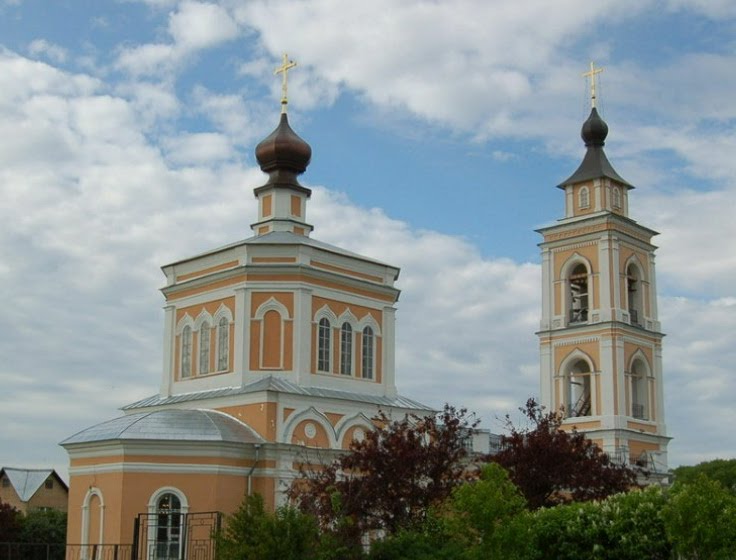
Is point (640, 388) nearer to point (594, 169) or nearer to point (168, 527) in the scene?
point (594, 169)

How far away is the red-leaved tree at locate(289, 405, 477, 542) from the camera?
72.4 ft

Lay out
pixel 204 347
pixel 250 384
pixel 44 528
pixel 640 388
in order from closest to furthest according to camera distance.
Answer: pixel 250 384
pixel 204 347
pixel 640 388
pixel 44 528

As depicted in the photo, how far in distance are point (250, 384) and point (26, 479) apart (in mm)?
30575

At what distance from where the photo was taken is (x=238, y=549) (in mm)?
16609

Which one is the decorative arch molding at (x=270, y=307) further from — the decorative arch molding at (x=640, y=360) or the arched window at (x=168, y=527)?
the decorative arch molding at (x=640, y=360)

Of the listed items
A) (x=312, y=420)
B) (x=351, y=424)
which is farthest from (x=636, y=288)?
(x=312, y=420)

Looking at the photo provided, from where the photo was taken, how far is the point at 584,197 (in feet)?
131

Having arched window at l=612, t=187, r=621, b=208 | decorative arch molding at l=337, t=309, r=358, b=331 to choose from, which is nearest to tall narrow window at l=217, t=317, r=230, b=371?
decorative arch molding at l=337, t=309, r=358, b=331

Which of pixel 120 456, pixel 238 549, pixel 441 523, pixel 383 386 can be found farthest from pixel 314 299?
pixel 238 549

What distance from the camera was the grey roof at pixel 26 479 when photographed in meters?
54.6

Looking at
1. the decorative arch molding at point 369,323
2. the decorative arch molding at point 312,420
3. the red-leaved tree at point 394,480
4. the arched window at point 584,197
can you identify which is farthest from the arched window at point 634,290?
the red-leaved tree at point 394,480

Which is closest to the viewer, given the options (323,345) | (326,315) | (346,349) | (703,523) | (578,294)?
(703,523)

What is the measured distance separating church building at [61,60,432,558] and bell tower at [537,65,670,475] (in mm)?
8343

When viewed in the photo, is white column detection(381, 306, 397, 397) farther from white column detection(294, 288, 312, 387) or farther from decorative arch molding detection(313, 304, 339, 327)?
white column detection(294, 288, 312, 387)
